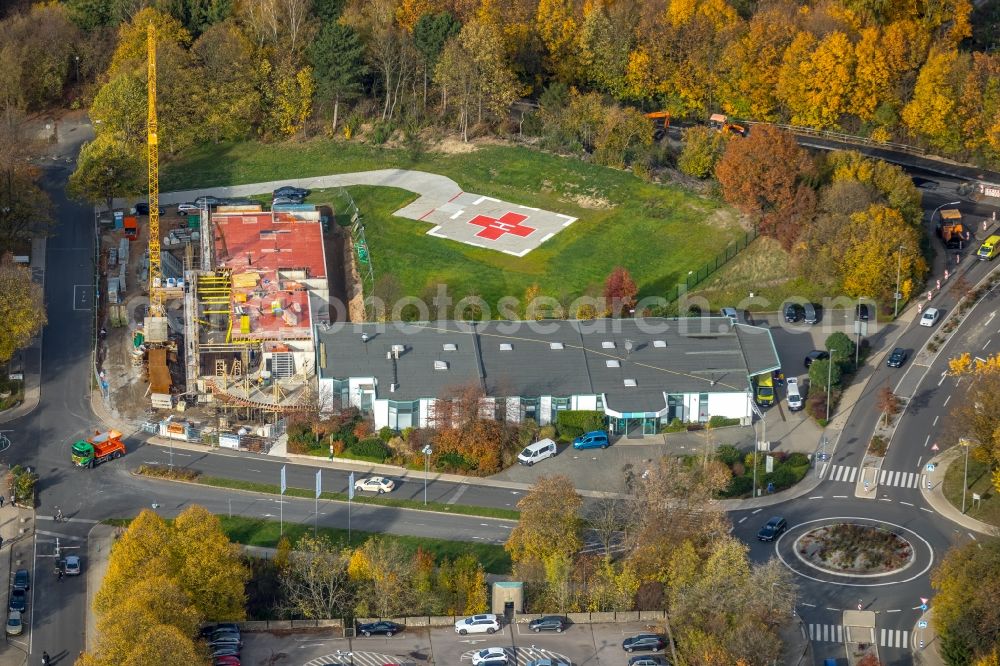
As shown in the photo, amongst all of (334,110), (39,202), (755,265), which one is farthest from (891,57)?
(39,202)

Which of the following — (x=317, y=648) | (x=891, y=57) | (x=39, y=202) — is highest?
(x=891, y=57)

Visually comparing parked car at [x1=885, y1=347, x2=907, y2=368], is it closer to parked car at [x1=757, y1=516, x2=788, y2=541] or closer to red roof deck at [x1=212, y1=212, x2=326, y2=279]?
parked car at [x1=757, y1=516, x2=788, y2=541]

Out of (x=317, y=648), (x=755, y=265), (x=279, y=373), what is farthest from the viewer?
(x=755, y=265)

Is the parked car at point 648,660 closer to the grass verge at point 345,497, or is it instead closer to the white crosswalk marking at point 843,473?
the grass verge at point 345,497

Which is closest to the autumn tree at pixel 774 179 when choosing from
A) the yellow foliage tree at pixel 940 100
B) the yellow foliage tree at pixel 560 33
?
the yellow foliage tree at pixel 940 100

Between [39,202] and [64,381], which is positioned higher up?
[39,202]

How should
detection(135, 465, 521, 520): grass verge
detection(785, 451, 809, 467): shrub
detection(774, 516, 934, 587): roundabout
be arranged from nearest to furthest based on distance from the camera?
detection(774, 516, 934, 587): roundabout < detection(135, 465, 521, 520): grass verge < detection(785, 451, 809, 467): shrub

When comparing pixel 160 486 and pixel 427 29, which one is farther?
pixel 427 29

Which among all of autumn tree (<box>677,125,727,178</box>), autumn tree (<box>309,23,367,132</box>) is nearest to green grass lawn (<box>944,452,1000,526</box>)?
autumn tree (<box>677,125,727,178</box>)

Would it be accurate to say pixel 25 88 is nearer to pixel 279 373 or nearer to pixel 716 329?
pixel 279 373
